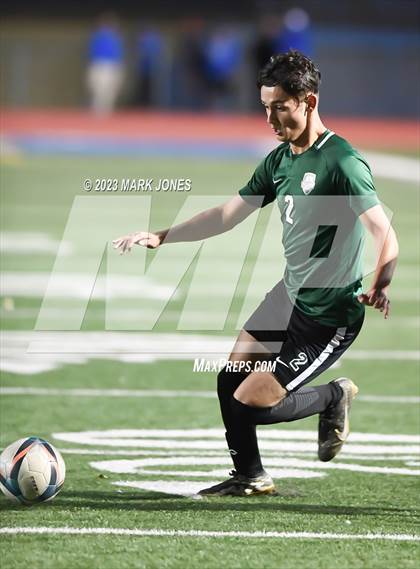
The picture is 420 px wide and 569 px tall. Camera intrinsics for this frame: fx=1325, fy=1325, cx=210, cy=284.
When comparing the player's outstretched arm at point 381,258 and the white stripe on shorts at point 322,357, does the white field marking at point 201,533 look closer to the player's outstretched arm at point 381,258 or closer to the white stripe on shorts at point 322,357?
the white stripe on shorts at point 322,357

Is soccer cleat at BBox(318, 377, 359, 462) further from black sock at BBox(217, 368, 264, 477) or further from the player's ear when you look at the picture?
the player's ear

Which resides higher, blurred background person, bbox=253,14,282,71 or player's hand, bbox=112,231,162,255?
player's hand, bbox=112,231,162,255

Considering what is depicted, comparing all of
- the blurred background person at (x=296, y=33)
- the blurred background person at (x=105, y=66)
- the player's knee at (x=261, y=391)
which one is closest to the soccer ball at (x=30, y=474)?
the player's knee at (x=261, y=391)

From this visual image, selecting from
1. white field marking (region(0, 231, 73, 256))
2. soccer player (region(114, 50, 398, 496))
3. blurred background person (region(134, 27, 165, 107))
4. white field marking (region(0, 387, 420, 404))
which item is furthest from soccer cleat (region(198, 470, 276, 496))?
blurred background person (region(134, 27, 165, 107))

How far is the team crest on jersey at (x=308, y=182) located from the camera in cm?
625

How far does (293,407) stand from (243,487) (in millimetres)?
469

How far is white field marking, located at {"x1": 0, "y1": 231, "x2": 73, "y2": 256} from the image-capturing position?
50.2 ft

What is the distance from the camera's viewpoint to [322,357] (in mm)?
6383

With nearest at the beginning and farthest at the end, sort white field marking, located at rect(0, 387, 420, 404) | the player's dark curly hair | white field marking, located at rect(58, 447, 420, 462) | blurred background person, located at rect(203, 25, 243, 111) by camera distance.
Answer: the player's dark curly hair < white field marking, located at rect(58, 447, 420, 462) < white field marking, located at rect(0, 387, 420, 404) < blurred background person, located at rect(203, 25, 243, 111)

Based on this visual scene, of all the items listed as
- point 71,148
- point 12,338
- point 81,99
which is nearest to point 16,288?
point 12,338

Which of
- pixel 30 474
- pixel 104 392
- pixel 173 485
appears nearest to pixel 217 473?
pixel 173 485

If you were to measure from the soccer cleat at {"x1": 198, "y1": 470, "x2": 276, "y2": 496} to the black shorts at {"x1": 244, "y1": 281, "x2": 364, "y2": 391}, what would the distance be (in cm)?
53

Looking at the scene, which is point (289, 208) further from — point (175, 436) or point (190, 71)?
point (190, 71)

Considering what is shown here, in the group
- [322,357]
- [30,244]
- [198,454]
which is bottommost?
[30,244]
